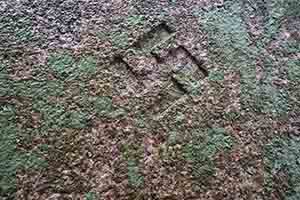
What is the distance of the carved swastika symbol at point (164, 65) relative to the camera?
51.9 inches

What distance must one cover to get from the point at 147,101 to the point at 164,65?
0.14 m

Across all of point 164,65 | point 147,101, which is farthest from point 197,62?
point 147,101

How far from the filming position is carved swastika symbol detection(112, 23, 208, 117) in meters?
1.32

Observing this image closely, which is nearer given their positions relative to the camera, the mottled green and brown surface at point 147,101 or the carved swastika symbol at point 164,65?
the mottled green and brown surface at point 147,101

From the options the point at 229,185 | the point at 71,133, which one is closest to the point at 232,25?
the point at 229,185

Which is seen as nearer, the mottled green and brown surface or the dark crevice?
the mottled green and brown surface

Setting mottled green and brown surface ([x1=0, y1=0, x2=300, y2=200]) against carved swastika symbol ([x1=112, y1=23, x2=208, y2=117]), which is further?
carved swastika symbol ([x1=112, y1=23, x2=208, y2=117])

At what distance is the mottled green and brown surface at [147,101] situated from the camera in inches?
46.5

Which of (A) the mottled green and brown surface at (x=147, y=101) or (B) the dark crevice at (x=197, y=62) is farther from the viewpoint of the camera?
(B) the dark crevice at (x=197, y=62)

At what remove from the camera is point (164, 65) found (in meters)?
1.35

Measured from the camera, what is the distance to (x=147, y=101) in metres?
1.29

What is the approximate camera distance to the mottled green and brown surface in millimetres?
1182

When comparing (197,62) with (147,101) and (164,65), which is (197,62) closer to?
(164,65)

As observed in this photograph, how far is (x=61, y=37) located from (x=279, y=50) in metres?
0.71
